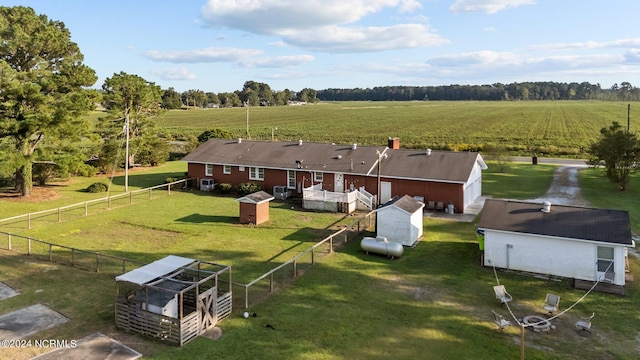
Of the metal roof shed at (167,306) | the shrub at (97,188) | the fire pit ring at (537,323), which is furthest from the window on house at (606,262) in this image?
the shrub at (97,188)

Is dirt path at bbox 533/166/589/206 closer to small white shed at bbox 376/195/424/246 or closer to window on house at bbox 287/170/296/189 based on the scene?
small white shed at bbox 376/195/424/246

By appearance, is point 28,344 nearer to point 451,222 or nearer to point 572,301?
point 572,301

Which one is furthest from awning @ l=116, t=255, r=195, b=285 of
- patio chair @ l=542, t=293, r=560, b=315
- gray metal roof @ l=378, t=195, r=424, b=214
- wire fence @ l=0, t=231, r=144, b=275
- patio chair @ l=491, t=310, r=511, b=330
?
patio chair @ l=542, t=293, r=560, b=315

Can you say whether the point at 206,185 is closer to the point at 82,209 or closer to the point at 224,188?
the point at 224,188

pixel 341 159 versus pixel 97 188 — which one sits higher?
pixel 341 159

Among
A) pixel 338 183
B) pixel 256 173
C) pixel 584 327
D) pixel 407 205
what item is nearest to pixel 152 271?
pixel 407 205

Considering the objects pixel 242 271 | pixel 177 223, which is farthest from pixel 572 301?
pixel 177 223
